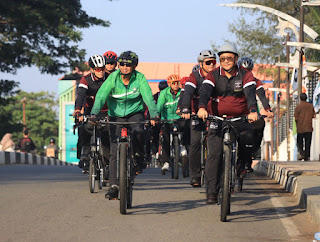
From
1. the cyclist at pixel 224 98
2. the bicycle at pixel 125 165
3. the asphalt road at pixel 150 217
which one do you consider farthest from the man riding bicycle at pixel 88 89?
the cyclist at pixel 224 98

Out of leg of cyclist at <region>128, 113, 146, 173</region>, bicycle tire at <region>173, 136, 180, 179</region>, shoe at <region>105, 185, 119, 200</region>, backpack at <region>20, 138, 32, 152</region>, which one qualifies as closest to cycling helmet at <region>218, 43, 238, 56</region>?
leg of cyclist at <region>128, 113, 146, 173</region>

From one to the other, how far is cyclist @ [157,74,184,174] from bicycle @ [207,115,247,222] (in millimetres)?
6825

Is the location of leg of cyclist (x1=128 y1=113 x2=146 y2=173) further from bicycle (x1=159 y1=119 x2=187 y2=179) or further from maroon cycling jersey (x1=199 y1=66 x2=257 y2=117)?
bicycle (x1=159 y1=119 x2=187 y2=179)

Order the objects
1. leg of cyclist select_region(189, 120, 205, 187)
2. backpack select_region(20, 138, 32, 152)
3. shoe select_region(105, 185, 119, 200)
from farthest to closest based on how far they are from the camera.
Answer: backpack select_region(20, 138, 32, 152), leg of cyclist select_region(189, 120, 205, 187), shoe select_region(105, 185, 119, 200)

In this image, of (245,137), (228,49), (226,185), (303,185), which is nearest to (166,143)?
(303,185)

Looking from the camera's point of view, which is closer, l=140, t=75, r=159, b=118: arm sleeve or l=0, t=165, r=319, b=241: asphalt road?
l=0, t=165, r=319, b=241: asphalt road

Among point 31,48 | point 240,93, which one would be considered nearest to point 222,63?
point 240,93

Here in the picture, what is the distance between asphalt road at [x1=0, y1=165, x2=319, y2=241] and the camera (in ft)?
24.8

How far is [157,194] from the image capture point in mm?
11617

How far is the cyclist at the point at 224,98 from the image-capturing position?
8.84 meters

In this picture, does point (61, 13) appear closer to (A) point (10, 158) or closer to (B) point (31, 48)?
(B) point (31, 48)

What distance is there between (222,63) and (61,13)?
23.8m

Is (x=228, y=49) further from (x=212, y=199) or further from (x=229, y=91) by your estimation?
(x=212, y=199)

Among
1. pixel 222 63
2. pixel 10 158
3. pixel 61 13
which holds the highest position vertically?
pixel 61 13
